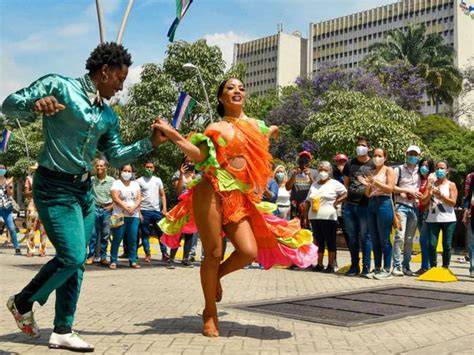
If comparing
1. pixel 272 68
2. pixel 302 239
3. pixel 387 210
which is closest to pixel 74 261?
pixel 302 239

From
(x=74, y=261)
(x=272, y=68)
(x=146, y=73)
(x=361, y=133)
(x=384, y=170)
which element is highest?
(x=272, y=68)

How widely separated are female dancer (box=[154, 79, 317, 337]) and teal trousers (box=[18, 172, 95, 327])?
3.25 ft

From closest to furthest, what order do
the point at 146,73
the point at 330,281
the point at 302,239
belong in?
the point at 302,239 → the point at 330,281 → the point at 146,73

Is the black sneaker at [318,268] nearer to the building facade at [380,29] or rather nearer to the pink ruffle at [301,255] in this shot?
the pink ruffle at [301,255]

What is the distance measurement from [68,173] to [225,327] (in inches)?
79.9

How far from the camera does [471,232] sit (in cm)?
1034

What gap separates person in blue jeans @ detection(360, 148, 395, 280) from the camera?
9752 mm

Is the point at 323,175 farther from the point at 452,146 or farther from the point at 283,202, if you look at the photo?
the point at 452,146

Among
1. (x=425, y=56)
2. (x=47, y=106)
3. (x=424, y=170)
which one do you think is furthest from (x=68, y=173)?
(x=425, y=56)

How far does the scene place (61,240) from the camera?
14.6 feet

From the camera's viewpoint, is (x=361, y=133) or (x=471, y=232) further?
(x=361, y=133)

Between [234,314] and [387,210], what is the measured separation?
4.34m

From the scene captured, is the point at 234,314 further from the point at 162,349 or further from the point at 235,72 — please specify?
the point at 235,72

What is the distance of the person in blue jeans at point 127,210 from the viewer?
11281mm
